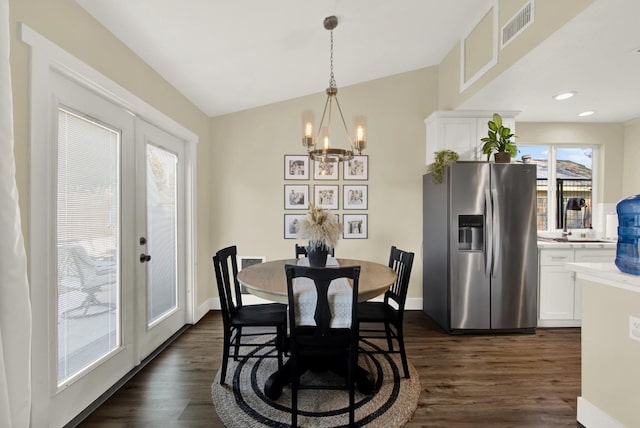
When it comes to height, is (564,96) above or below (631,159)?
above

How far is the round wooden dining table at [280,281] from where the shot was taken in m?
1.89

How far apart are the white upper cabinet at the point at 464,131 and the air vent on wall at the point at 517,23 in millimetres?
1103

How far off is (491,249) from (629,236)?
1.59 m

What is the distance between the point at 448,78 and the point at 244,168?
2.63 m

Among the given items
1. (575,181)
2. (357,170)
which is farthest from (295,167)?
(575,181)

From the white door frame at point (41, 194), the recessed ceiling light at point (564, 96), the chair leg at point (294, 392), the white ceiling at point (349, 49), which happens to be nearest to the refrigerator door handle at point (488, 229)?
the white ceiling at point (349, 49)

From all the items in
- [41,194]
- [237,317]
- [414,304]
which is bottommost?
[414,304]

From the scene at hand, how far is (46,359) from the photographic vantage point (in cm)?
160

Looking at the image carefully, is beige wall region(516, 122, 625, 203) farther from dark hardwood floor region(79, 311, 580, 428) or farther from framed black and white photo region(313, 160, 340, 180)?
framed black and white photo region(313, 160, 340, 180)

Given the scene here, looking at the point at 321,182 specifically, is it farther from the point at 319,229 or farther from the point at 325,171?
the point at 319,229

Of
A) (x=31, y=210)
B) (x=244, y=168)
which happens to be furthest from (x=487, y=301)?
(x=31, y=210)

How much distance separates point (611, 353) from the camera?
1673 mm

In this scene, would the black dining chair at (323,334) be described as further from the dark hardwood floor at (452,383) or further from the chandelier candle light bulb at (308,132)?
the chandelier candle light bulb at (308,132)

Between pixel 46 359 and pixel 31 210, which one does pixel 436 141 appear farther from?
pixel 46 359
